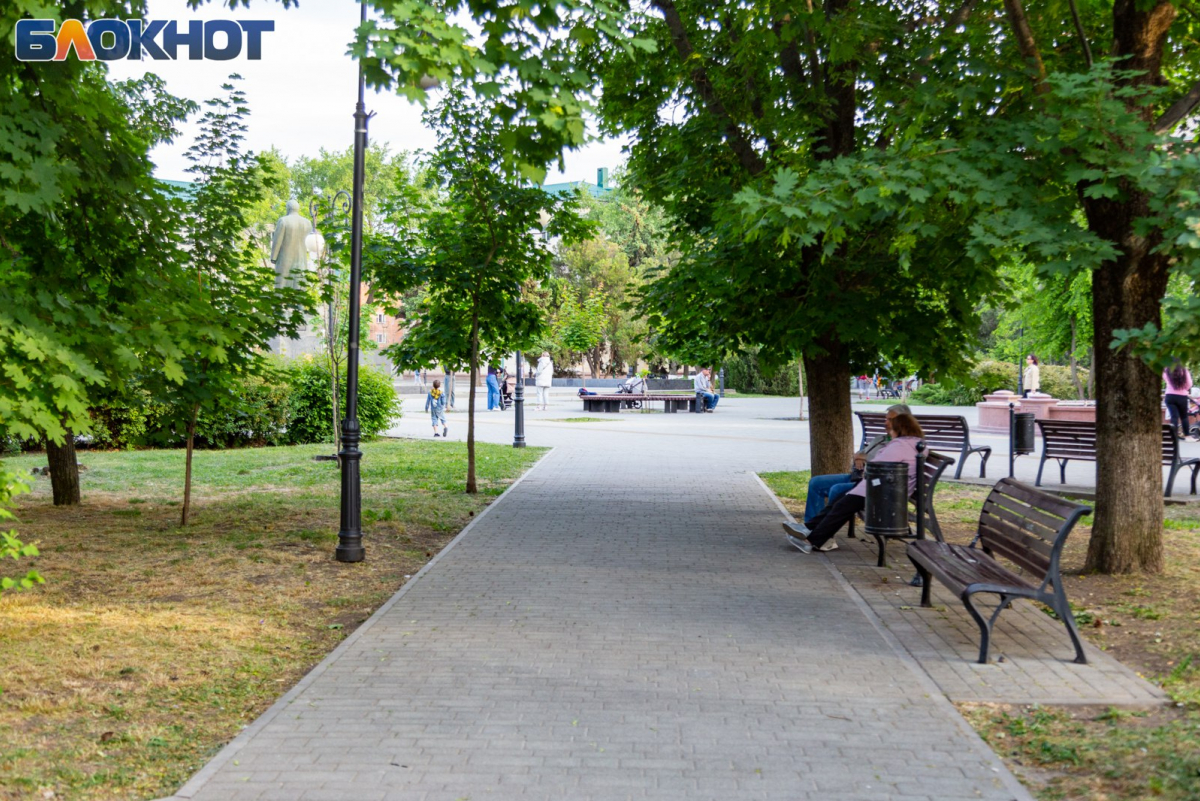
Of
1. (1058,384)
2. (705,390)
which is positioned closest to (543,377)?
(705,390)

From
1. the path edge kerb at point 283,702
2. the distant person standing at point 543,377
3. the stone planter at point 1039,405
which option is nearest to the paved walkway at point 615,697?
the path edge kerb at point 283,702

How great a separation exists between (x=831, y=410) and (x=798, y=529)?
94.5 inches

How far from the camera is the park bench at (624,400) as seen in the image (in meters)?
38.0

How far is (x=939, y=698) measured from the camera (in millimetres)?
5285

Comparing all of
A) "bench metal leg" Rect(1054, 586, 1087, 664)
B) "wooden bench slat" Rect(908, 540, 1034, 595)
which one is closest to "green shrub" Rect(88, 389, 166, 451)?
"wooden bench slat" Rect(908, 540, 1034, 595)

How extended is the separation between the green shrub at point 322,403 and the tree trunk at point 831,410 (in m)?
12.4

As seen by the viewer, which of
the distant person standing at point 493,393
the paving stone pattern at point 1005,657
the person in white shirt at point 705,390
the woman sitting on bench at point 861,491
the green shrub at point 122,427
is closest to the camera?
the paving stone pattern at point 1005,657

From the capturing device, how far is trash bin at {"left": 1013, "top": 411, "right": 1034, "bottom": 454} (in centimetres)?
1542

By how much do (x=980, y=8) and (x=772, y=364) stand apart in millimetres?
3942

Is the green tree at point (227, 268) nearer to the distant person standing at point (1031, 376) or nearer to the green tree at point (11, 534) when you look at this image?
the green tree at point (11, 534)

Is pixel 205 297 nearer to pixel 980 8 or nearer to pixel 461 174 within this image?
pixel 461 174

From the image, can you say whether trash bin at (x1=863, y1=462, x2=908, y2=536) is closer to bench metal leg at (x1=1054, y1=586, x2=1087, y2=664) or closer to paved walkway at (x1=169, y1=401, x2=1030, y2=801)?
paved walkway at (x1=169, y1=401, x2=1030, y2=801)

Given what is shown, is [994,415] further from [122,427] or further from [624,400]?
[122,427]

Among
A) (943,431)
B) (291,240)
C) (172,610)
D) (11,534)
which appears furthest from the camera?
(291,240)
